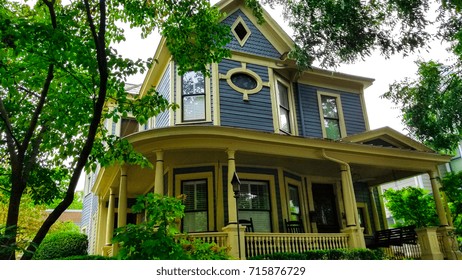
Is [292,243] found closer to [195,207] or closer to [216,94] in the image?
[195,207]

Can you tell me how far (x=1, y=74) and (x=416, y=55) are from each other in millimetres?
8232

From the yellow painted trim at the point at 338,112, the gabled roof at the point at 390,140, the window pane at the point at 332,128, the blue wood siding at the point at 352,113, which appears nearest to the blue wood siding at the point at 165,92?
the yellow painted trim at the point at 338,112

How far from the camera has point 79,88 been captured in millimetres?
4570

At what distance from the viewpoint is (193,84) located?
30.3 feet

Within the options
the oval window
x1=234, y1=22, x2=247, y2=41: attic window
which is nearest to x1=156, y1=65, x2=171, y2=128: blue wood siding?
the oval window

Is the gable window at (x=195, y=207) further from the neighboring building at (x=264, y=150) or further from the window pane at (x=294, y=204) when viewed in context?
the window pane at (x=294, y=204)

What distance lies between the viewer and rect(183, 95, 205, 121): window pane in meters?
8.91

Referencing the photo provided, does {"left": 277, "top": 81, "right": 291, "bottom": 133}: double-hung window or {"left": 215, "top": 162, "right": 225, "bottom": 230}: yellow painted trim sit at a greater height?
{"left": 277, "top": 81, "right": 291, "bottom": 133}: double-hung window

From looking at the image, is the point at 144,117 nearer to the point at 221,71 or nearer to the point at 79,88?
the point at 79,88

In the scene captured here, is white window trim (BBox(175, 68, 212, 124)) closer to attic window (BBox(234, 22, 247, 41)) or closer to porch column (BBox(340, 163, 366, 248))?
attic window (BBox(234, 22, 247, 41))

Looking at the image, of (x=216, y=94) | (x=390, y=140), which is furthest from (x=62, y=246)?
(x=390, y=140)

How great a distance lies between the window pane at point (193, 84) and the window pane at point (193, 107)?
0.50ft

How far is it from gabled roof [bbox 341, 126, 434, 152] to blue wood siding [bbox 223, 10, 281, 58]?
11.4ft
